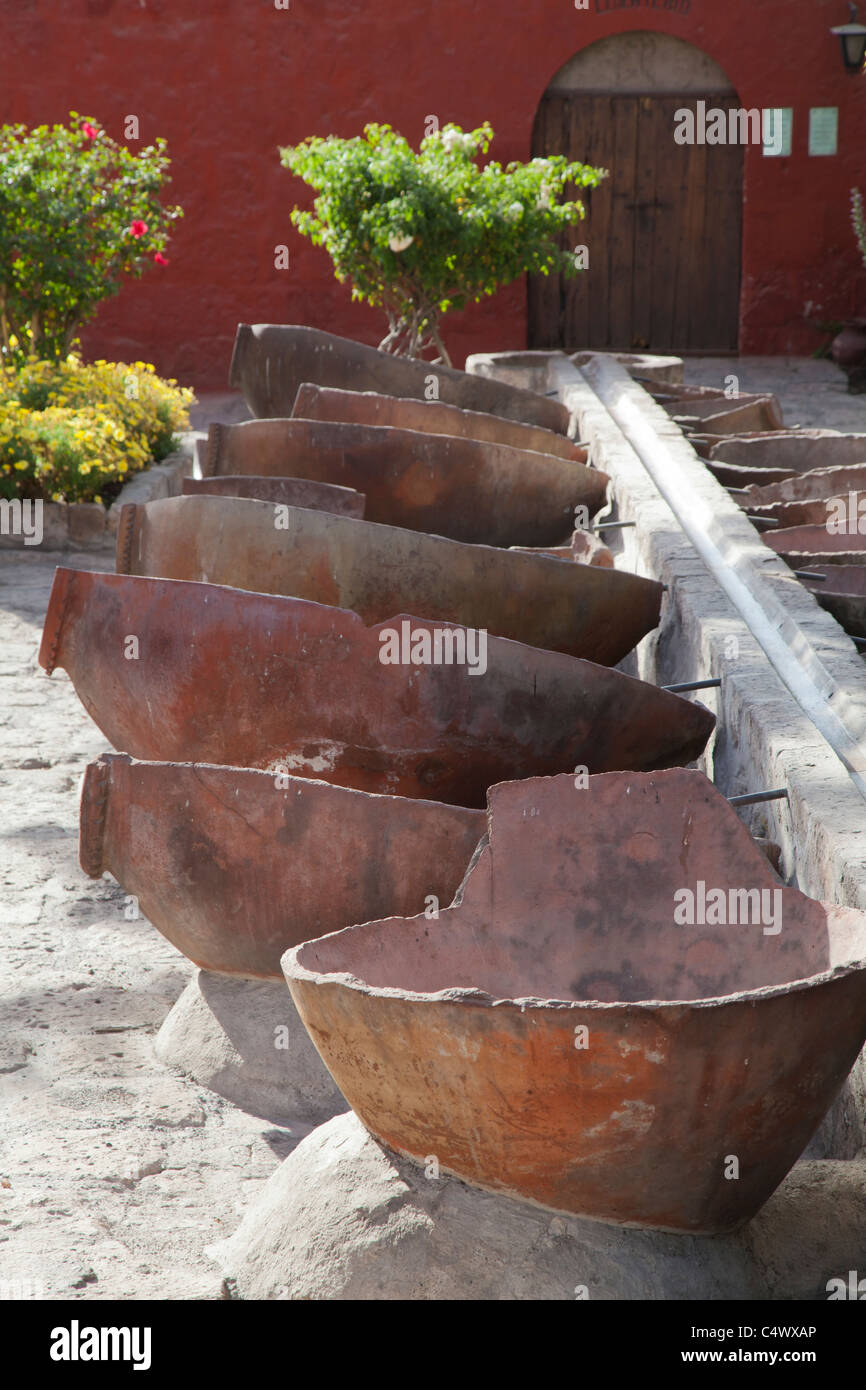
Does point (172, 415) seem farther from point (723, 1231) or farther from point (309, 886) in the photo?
point (723, 1231)

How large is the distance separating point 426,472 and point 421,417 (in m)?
0.73

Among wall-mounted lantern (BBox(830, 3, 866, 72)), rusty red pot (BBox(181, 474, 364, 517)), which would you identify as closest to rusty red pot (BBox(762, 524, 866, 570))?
rusty red pot (BBox(181, 474, 364, 517))

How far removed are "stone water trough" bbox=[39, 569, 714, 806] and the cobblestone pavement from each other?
675 mm

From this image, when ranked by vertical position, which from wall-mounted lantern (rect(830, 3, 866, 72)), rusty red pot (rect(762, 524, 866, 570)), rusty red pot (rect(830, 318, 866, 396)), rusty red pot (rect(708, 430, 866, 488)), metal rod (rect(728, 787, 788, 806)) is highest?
wall-mounted lantern (rect(830, 3, 866, 72))

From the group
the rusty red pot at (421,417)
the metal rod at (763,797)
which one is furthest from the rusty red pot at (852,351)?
the metal rod at (763,797)

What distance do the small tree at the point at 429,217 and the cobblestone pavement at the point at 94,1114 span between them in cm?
458

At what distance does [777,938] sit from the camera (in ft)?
7.06

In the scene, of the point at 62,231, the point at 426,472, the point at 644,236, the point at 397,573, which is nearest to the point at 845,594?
the point at 397,573

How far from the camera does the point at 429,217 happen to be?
7.75 metres

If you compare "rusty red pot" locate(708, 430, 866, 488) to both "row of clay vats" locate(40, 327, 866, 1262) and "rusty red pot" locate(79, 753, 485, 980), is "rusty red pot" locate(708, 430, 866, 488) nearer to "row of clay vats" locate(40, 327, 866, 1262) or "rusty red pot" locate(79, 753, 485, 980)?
"row of clay vats" locate(40, 327, 866, 1262)

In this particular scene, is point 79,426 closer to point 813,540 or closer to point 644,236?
point 813,540

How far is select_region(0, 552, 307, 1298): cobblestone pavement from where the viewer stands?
7.57 ft

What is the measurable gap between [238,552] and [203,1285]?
6.05ft

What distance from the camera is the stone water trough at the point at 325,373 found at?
20.8ft
